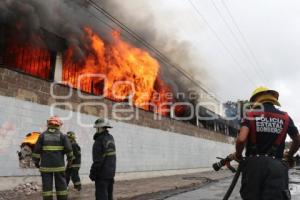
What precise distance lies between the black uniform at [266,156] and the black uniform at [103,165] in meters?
2.81

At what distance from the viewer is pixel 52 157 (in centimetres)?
625

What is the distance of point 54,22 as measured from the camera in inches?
483

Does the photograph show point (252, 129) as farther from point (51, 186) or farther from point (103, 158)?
point (51, 186)

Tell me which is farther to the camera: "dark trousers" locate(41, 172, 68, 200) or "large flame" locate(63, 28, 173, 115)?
"large flame" locate(63, 28, 173, 115)

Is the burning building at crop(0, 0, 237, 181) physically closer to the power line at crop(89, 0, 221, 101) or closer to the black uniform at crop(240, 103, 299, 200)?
the power line at crop(89, 0, 221, 101)

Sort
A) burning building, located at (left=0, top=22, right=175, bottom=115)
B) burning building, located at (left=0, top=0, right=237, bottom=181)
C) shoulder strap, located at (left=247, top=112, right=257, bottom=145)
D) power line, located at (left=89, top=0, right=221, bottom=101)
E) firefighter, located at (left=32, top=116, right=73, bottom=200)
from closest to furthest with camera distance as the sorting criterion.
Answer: shoulder strap, located at (left=247, top=112, right=257, bottom=145) → firefighter, located at (left=32, top=116, right=73, bottom=200) → burning building, located at (left=0, top=0, right=237, bottom=181) → burning building, located at (left=0, top=22, right=175, bottom=115) → power line, located at (left=89, top=0, right=221, bottom=101)

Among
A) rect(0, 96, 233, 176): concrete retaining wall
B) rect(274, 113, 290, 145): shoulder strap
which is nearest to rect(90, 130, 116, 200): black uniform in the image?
rect(274, 113, 290, 145): shoulder strap

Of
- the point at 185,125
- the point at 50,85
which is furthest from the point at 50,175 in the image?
the point at 185,125

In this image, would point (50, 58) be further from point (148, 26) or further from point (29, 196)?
point (148, 26)

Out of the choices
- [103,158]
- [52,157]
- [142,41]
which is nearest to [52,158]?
[52,157]

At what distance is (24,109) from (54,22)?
3.48 metres

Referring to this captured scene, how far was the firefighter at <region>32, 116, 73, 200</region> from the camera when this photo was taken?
20.3ft

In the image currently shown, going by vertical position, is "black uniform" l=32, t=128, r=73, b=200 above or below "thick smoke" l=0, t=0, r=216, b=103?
below

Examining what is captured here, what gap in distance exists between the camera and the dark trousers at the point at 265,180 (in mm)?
3234
